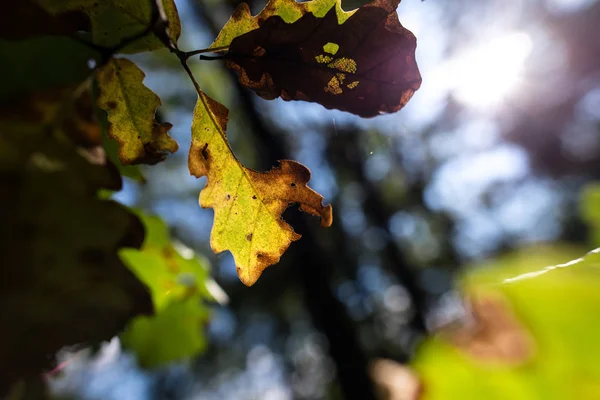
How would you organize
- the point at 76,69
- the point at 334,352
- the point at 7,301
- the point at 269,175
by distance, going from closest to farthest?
the point at 7,301
the point at 76,69
the point at 269,175
the point at 334,352

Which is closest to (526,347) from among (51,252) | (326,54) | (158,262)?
(51,252)

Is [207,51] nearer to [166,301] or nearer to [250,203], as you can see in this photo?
[250,203]

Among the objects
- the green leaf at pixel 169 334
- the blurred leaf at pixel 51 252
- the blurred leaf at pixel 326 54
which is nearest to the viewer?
the blurred leaf at pixel 51 252

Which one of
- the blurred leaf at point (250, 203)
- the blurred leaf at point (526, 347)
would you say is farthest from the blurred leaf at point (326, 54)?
the blurred leaf at point (526, 347)

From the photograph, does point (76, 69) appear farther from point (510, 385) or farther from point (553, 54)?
point (553, 54)

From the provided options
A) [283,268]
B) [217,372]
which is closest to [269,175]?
[283,268]

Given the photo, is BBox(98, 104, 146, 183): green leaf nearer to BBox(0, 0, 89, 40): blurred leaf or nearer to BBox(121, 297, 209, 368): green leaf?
BBox(0, 0, 89, 40): blurred leaf

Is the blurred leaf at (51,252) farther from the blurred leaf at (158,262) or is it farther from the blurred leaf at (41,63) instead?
the blurred leaf at (158,262)
